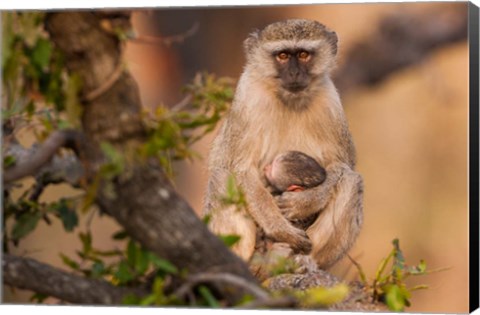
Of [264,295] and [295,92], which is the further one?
[295,92]

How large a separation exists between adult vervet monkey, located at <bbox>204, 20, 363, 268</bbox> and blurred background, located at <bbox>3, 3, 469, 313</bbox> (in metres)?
0.18

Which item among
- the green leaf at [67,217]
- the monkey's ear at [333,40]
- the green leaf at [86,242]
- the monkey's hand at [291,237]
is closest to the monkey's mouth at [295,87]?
the monkey's ear at [333,40]

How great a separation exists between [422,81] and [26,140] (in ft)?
9.24

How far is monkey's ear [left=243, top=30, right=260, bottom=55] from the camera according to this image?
25.0 feet

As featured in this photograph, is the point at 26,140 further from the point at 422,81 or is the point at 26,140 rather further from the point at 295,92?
the point at 422,81

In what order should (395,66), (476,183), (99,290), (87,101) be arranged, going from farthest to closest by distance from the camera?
(395,66) < (476,183) < (99,290) < (87,101)

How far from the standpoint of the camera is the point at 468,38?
6535 mm

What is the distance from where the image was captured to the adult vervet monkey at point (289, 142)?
7312mm

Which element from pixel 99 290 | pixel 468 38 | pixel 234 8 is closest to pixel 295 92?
pixel 234 8

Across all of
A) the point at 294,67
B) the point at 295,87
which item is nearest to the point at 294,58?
the point at 294,67

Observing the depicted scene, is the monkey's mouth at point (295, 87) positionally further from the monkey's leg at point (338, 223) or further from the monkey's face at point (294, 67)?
the monkey's leg at point (338, 223)

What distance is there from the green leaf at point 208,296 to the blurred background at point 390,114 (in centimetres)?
194

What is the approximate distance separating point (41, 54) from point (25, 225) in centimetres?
164

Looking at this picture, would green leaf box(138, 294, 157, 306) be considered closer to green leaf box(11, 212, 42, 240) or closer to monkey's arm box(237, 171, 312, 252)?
green leaf box(11, 212, 42, 240)
